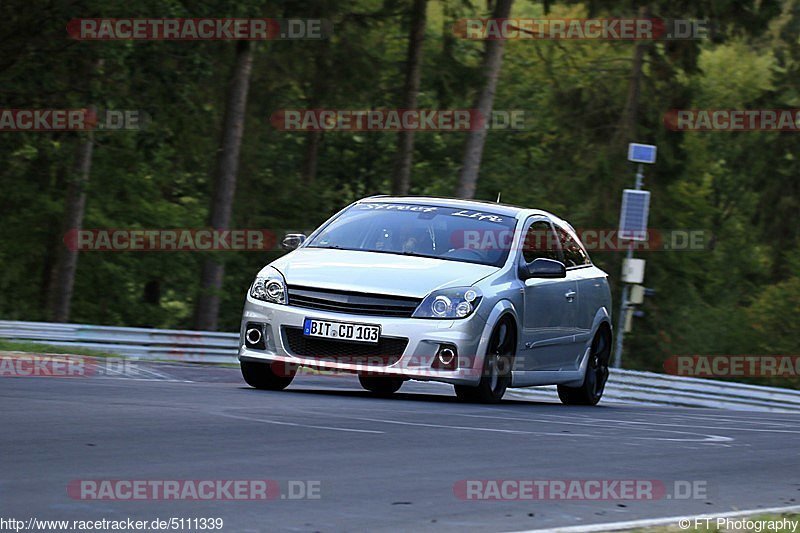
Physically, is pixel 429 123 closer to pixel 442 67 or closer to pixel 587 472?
pixel 442 67

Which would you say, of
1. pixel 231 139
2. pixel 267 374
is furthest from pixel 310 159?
pixel 267 374

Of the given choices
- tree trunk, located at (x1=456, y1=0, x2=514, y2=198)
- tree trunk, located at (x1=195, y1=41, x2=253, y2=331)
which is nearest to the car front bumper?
tree trunk, located at (x1=195, y1=41, x2=253, y2=331)

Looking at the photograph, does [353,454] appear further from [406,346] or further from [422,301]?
[422,301]

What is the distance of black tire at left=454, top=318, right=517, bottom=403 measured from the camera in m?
12.5

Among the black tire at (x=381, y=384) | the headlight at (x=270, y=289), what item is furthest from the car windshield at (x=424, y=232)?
the black tire at (x=381, y=384)

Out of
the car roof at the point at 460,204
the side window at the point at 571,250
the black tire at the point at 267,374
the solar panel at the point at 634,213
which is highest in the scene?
the solar panel at the point at 634,213

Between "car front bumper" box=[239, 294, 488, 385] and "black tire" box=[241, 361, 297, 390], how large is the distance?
372 millimetres

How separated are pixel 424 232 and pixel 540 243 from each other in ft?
4.58

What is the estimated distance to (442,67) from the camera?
123 feet

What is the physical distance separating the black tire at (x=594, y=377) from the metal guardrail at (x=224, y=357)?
5.86 meters

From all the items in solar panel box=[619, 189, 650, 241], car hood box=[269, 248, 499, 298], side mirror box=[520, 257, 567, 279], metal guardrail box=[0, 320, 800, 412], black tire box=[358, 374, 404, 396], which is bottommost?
metal guardrail box=[0, 320, 800, 412]

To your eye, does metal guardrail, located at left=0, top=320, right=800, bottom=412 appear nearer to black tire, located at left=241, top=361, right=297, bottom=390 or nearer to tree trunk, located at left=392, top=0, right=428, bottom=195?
black tire, located at left=241, top=361, right=297, bottom=390

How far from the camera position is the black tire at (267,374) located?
499 inches

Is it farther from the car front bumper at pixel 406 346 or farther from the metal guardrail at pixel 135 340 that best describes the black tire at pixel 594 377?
the metal guardrail at pixel 135 340
